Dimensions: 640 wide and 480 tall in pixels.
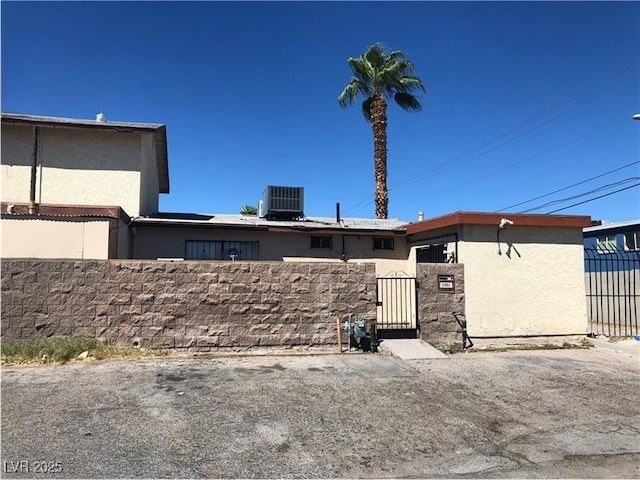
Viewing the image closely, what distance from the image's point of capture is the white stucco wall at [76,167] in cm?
1348

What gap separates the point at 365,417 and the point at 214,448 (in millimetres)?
2043

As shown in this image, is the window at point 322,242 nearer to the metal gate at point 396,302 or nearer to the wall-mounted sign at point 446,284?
the metal gate at point 396,302

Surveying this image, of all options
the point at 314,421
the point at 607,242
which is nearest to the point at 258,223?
the point at 314,421

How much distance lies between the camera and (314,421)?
19.7 ft

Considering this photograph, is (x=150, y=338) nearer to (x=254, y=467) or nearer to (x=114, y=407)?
(x=114, y=407)

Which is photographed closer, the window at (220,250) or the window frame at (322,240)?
the window at (220,250)

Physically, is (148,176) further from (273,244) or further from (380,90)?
(380,90)

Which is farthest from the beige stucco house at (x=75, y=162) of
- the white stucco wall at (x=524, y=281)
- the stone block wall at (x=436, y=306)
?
the white stucco wall at (x=524, y=281)

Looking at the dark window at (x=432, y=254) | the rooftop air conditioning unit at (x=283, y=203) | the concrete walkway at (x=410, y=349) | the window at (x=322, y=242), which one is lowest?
the concrete walkway at (x=410, y=349)

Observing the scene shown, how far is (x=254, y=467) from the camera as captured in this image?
4.68m

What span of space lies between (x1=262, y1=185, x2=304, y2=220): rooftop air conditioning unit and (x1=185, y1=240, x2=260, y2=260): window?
2.12 meters

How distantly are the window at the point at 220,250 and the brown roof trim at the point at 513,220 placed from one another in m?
5.29

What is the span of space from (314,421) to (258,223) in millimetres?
9180

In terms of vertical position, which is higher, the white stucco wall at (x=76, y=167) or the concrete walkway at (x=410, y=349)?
the white stucco wall at (x=76, y=167)
